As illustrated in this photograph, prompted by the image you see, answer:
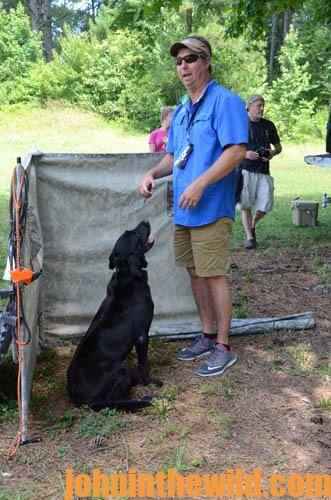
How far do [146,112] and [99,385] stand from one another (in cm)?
2611

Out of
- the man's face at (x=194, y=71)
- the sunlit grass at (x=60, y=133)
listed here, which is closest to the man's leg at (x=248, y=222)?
the man's face at (x=194, y=71)

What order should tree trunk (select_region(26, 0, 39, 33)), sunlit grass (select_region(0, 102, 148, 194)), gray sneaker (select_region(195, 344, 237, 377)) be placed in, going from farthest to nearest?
tree trunk (select_region(26, 0, 39, 33))
sunlit grass (select_region(0, 102, 148, 194))
gray sneaker (select_region(195, 344, 237, 377))

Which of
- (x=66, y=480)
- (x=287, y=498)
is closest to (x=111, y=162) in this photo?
(x=66, y=480)

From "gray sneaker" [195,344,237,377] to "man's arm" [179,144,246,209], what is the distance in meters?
1.14

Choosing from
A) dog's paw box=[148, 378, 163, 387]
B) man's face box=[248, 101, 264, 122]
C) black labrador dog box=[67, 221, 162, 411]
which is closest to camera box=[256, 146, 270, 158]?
man's face box=[248, 101, 264, 122]

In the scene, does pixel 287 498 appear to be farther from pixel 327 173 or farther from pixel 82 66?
pixel 82 66

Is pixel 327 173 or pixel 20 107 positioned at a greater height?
pixel 20 107

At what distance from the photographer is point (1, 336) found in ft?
10.0

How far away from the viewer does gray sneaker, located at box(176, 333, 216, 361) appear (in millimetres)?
4047

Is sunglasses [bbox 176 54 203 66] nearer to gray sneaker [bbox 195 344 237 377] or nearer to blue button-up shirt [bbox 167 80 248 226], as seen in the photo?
blue button-up shirt [bbox 167 80 248 226]

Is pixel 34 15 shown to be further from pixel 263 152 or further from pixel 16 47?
pixel 263 152

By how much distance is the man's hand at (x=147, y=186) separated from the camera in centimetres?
383

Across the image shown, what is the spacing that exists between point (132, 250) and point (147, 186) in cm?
54

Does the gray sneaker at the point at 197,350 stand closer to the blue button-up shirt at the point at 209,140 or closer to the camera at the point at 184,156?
the blue button-up shirt at the point at 209,140
